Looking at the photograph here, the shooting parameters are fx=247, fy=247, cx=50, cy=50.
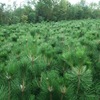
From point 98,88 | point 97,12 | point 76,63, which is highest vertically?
point 76,63

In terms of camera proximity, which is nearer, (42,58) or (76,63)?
(76,63)

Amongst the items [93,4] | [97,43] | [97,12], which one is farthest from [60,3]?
[97,43]

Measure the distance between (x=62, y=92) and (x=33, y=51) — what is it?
0.40 meters

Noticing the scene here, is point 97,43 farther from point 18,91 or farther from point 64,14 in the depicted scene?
point 64,14

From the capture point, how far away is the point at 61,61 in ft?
6.32

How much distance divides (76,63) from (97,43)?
102cm

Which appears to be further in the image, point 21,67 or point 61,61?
point 61,61

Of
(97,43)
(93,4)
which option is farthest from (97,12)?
(97,43)

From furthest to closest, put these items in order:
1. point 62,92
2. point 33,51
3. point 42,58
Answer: point 42,58, point 33,51, point 62,92

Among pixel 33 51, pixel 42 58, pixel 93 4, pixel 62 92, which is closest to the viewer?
pixel 62 92

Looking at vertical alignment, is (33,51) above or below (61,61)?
above

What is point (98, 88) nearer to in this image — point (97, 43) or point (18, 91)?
point (18, 91)

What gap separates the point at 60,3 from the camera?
54.9 m

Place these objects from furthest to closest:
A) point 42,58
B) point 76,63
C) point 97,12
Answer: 1. point 97,12
2. point 42,58
3. point 76,63
